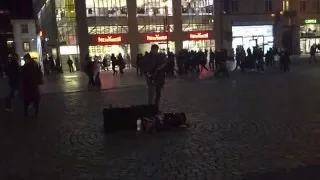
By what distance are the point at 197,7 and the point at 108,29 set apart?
11118 mm

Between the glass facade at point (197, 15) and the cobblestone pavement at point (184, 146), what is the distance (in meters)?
38.7

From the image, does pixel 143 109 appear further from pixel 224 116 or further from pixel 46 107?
pixel 46 107

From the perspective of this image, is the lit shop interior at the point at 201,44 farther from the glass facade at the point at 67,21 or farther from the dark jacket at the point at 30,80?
the dark jacket at the point at 30,80

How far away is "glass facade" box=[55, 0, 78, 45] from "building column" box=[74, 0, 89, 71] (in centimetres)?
43

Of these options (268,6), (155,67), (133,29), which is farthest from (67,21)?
(155,67)

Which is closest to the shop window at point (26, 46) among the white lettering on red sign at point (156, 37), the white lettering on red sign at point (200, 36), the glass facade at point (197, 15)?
the white lettering on red sign at point (156, 37)

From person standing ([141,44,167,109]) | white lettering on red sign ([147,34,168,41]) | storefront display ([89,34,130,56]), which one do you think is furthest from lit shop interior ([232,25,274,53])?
person standing ([141,44,167,109])

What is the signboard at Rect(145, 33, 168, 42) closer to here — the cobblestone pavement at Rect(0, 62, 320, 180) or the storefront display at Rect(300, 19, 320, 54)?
the storefront display at Rect(300, 19, 320, 54)

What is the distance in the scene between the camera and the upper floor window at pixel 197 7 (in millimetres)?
51469

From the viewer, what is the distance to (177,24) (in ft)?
167

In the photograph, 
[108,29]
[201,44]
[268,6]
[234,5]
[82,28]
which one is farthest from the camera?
[268,6]

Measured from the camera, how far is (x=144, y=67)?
38.2 feet

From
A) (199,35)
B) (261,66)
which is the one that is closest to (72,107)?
(261,66)

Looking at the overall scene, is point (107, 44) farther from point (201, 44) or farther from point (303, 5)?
point (303, 5)
